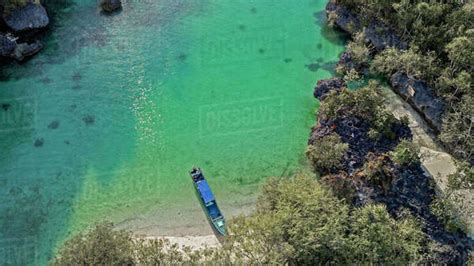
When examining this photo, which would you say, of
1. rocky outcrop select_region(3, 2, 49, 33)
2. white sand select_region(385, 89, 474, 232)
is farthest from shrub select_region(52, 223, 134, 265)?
rocky outcrop select_region(3, 2, 49, 33)

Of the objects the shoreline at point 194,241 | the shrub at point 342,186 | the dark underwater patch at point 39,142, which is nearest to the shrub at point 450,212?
the shrub at point 342,186

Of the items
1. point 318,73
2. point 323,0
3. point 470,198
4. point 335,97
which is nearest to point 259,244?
point 335,97

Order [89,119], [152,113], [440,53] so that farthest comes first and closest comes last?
1. [152,113]
2. [89,119]
3. [440,53]

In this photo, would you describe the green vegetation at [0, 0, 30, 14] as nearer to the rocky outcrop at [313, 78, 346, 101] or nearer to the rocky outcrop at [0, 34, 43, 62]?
the rocky outcrop at [0, 34, 43, 62]

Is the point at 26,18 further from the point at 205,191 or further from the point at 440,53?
the point at 440,53

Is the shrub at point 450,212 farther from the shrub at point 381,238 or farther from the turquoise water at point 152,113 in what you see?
the turquoise water at point 152,113

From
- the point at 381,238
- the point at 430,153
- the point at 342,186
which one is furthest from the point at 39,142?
the point at 430,153
